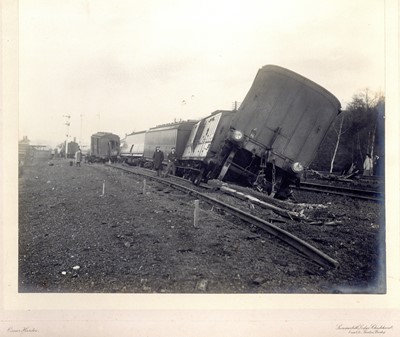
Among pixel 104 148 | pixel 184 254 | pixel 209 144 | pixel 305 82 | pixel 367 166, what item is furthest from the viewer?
pixel 104 148

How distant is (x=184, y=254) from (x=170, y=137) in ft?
44.4

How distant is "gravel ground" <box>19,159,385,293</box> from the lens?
12.2ft

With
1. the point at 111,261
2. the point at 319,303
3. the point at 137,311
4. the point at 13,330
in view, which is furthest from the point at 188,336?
the point at 13,330

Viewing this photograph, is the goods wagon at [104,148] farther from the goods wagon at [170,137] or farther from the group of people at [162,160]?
the group of people at [162,160]

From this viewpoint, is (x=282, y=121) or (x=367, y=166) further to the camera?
(x=367, y=166)

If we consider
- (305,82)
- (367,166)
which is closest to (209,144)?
(305,82)

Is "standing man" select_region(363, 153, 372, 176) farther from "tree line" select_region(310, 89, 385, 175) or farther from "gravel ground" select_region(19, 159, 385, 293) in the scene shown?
"gravel ground" select_region(19, 159, 385, 293)

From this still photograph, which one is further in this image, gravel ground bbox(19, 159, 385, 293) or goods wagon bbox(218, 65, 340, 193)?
goods wagon bbox(218, 65, 340, 193)

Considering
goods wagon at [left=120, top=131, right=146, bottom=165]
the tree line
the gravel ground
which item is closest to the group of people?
the tree line

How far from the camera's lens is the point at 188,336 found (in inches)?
147

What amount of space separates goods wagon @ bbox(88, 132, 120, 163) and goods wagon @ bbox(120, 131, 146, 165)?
2.83 ft

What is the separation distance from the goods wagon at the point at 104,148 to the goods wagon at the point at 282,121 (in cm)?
2521

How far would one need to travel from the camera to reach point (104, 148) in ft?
103

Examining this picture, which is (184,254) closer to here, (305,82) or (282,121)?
(282,121)
